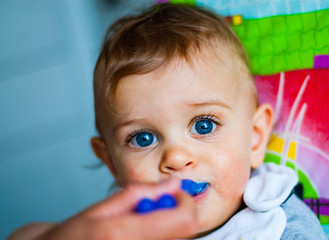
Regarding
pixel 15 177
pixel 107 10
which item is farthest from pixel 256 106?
pixel 15 177

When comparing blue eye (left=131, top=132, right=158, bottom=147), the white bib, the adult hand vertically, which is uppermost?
the adult hand

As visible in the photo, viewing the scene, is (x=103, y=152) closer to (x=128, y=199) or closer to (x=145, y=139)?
(x=145, y=139)

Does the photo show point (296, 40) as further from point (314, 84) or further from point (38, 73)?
point (38, 73)

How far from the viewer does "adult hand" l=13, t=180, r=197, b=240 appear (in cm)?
41

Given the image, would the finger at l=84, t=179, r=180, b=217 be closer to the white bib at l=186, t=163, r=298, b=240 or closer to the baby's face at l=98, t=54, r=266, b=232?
the baby's face at l=98, t=54, r=266, b=232

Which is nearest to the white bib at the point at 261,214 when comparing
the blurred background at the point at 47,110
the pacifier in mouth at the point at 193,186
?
the pacifier in mouth at the point at 193,186

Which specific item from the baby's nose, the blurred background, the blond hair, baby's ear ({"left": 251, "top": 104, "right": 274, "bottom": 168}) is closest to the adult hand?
the baby's nose

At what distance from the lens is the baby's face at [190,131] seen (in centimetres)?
77

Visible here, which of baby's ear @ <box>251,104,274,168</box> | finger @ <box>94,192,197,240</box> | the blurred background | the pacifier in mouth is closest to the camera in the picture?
finger @ <box>94,192,197,240</box>

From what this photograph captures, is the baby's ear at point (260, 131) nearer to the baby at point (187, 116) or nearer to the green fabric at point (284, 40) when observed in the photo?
the baby at point (187, 116)

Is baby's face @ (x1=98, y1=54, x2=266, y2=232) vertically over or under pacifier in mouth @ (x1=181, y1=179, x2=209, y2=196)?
over

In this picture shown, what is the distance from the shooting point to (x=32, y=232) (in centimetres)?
82

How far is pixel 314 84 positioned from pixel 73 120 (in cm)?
117

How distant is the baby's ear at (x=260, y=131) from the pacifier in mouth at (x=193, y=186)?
192mm
